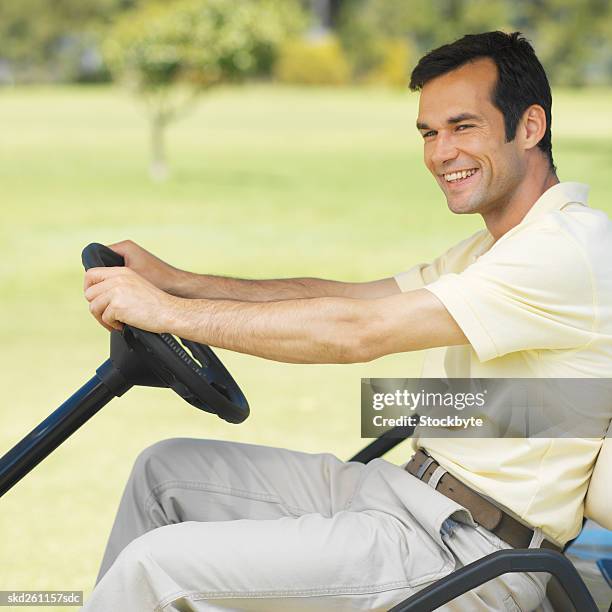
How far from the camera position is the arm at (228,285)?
2.43m

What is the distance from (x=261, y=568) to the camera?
1.83 m

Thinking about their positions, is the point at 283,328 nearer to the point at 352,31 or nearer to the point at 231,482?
the point at 231,482

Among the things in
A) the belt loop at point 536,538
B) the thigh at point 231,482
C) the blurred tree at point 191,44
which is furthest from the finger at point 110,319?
the blurred tree at point 191,44

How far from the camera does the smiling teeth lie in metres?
2.15

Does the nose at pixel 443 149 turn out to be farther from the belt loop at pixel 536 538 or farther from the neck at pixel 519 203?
the belt loop at pixel 536 538

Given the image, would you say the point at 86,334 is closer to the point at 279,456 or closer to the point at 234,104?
the point at 279,456

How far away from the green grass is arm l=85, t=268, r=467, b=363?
1.69 m

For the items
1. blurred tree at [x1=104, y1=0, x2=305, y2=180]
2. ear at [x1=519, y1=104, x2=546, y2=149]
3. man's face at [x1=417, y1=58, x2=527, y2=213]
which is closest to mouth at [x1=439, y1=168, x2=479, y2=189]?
man's face at [x1=417, y1=58, x2=527, y2=213]

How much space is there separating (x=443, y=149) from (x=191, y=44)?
50.9 feet

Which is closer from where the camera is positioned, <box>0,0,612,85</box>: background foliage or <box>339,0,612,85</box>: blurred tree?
<box>339,0,612,85</box>: blurred tree

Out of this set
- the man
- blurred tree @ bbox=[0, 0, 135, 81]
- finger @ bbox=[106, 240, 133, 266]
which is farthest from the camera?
blurred tree @ bbox=[0, 0, 135, 81]

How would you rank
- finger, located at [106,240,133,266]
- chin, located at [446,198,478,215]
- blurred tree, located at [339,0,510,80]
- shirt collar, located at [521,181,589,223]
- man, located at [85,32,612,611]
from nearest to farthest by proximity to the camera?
man, located at [85,32,612,611], shirt collar, located at [521,181,589,223], chin, located at [446,198,478,215], finger, located at [106,240,133,266], blurred tree, located at [339,0,510,80]

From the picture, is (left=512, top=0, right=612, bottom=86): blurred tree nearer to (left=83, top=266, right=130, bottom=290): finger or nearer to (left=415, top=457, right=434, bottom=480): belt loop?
(left=415, top=457, right=434, bottom=480): belt loop

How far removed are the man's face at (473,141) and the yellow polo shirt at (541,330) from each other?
160 mm
